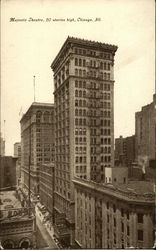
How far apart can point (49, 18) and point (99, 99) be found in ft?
90.8

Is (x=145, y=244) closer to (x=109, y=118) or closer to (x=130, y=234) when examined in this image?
(x=130, y=234)

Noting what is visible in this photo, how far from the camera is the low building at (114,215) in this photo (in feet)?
102

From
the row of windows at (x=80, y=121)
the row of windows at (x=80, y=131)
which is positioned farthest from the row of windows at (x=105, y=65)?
the row of windows at (x=80, y=131)

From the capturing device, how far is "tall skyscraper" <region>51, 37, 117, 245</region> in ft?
159

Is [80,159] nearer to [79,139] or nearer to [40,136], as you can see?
[79,139]

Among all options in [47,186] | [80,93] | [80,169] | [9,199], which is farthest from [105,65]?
[9,199]

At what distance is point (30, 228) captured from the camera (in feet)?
143

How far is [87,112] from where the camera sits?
1939 inches

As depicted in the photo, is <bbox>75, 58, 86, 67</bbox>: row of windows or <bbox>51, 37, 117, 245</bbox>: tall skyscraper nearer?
<bbox>75, 58, 86, 67</bbox>: row of windows

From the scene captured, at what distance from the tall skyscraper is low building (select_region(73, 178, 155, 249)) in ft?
12.4

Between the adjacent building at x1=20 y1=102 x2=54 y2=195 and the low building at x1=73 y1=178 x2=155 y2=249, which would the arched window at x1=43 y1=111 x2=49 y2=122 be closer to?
the adjacent building at x1=20 y1=102 x2=54 y2=195

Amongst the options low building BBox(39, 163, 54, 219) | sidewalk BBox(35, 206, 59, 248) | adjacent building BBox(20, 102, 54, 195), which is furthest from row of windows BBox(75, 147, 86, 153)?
adjacent building BBox(20, 102, 54, 195)

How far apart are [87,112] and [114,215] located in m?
21.3

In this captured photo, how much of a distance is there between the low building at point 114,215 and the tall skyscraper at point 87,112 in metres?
3.79
